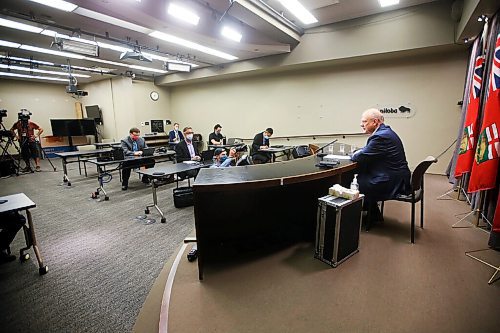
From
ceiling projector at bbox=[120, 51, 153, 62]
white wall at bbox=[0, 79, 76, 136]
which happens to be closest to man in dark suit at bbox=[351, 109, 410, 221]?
ceiling projector at bbox=[120, 51, 153, 62]

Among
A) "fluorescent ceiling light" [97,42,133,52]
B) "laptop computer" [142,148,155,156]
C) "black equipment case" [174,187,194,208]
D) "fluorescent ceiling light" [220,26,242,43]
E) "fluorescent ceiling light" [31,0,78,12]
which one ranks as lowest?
"black equipment case" [174,187,194,208]

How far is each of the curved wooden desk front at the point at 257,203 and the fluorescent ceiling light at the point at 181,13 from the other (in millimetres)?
3076

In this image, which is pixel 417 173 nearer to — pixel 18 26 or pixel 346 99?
pixel 346 99

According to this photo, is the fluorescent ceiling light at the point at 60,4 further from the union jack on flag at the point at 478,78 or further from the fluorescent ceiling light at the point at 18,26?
the union jack on flag at the point at 478,78

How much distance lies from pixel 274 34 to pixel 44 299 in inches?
227

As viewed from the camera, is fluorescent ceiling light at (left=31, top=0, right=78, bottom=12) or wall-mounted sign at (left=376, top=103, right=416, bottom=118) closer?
fluorescent ceiling light at (left=31, top=0, right=78, bottom=12)

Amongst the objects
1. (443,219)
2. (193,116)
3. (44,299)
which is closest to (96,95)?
(193,116)

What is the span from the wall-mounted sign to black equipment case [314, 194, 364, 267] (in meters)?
4.92

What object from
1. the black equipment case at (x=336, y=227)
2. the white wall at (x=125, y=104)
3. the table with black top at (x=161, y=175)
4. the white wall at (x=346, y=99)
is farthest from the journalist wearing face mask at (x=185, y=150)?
the white wall at (x=125, y=104)

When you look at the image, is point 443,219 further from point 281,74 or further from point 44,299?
point 281,74

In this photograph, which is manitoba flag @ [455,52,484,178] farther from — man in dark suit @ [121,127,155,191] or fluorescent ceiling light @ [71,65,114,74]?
fluorescent ceiling light @ [71,65,114,74]

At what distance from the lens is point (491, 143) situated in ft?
7.88

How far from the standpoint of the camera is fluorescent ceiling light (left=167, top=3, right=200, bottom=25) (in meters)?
3.85

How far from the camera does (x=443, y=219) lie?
3.05m
